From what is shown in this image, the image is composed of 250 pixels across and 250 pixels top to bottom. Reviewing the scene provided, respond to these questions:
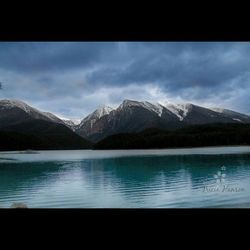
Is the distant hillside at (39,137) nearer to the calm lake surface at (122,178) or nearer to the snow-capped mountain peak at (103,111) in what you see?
the calm lake surface at (122,178)

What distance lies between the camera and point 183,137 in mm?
4805

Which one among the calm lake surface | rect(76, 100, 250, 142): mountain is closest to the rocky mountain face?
rect(76, 100, 250, 142): mountain

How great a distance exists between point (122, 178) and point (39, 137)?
3.51 meters

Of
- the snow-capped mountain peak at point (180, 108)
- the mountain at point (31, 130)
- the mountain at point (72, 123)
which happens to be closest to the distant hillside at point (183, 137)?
the snow-capped mountain peak at point (180, 108)

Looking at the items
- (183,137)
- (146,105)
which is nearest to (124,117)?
(146,105)

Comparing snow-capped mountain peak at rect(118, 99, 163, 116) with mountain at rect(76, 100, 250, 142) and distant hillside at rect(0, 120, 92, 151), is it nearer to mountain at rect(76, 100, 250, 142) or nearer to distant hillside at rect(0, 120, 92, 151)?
mountain at rect(76, 100, 250, 142)

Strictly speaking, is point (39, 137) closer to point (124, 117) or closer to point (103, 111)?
point (103, 111)

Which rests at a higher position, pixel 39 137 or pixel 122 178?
pixel 39 137

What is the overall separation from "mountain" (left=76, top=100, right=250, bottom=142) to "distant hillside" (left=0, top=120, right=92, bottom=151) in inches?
9.1

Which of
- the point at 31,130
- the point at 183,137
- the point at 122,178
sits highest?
the point at 31,130

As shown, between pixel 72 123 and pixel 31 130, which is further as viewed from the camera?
pixel 31 130

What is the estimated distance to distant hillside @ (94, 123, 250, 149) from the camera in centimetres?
453
